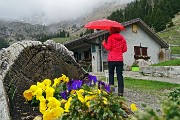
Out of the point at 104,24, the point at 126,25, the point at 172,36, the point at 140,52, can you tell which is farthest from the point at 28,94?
the point at 172,36

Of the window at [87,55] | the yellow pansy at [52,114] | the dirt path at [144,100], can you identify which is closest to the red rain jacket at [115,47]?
the dirt path at [144,100]

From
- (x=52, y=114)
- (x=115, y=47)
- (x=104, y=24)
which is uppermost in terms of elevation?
(x=104, y=24)

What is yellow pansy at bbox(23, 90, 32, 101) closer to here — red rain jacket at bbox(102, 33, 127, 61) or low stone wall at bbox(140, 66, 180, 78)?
red rain jacket at bbox(102, 33, 127, 61)

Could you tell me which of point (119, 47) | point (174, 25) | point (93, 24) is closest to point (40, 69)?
point (119, 47)

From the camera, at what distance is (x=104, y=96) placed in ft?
10.8

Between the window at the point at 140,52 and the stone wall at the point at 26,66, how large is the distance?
99.5 ft

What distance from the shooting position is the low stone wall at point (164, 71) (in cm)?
1881

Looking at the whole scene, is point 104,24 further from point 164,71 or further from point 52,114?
point 164,71

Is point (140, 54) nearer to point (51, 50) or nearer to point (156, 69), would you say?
point (156, 69)

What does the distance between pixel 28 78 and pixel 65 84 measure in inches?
36.6

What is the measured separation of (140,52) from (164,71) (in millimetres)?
18052

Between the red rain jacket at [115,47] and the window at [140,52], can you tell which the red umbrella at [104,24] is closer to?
the red rain jacket at [115,47]

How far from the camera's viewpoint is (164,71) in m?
19.6

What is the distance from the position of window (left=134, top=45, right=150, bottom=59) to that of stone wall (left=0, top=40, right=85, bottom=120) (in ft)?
99.5
